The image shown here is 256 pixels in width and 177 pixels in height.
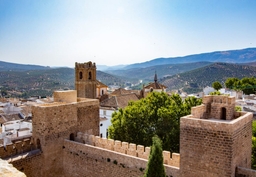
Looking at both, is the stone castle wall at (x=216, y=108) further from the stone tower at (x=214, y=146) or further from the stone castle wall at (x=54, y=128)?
the stone castle wall at (x=54, y=128)

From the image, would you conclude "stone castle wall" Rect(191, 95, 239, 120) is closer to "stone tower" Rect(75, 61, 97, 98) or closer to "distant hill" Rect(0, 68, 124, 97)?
"stone tower" Rect(75, 61, 97, 98)

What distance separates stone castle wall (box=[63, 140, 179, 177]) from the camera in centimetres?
1048

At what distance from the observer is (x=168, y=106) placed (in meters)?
17.8

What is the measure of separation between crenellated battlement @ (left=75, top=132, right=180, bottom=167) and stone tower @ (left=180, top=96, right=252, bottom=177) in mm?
1186

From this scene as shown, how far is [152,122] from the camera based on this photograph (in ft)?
57.3

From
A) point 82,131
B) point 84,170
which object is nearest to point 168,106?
point 82,131

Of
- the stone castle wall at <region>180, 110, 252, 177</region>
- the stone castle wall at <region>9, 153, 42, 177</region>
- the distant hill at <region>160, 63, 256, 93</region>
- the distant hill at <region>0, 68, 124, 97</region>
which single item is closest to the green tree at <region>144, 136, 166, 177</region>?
the stone castle wall at <region>180, 110, 252, 177</region>

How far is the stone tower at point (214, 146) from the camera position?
26.0ft

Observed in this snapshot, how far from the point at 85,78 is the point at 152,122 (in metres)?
16.1

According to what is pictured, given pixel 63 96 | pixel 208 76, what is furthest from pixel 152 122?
pixel 208 76

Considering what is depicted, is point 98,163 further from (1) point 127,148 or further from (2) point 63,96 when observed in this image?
(2) point 63,96

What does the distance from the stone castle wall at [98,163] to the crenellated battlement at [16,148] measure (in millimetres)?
1709

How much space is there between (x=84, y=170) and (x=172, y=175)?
4757 mm

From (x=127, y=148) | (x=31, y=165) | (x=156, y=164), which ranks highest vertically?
(x=156, y=164)
